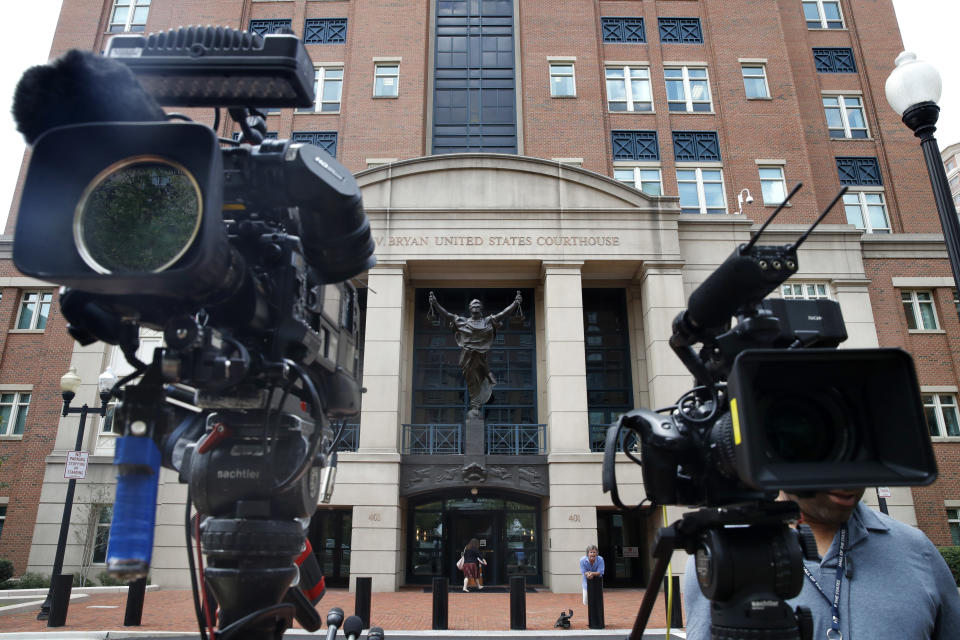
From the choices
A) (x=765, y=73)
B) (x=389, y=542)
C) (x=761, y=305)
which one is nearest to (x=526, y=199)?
(x=389, y=542)

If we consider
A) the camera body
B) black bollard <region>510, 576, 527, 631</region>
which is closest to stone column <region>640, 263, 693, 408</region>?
black bollard <region>510, 576, 527, 631</region>

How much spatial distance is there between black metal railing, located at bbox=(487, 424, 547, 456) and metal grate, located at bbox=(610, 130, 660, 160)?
12.5 m

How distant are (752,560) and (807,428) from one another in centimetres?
46

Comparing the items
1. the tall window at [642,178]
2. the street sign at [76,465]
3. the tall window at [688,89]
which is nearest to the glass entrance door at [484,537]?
the street sign at [76,465]

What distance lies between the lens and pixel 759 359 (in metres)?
1.66

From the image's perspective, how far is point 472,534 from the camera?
19656mm

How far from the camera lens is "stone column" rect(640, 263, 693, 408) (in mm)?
19281

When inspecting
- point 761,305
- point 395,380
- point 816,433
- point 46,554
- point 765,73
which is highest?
point 765,73

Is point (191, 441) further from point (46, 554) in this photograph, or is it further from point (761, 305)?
point (46, 554)

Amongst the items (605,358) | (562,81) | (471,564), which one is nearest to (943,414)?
(605,358)

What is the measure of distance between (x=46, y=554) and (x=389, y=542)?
11.9m

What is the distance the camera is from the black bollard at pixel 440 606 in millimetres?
10445

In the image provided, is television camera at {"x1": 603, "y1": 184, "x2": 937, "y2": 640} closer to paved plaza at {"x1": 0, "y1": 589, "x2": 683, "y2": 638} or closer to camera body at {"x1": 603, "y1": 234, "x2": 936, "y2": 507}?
camera body at {"x1": 603, "y1": 234, "x2": 936, "y2": 507}

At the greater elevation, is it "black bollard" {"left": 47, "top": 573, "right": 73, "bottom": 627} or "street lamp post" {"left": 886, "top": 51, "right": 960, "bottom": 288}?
"street lamp post" {"left": 886, "top": 51, "right": 960, "bottom": 288}
